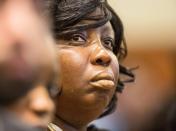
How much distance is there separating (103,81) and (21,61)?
15.3 inches

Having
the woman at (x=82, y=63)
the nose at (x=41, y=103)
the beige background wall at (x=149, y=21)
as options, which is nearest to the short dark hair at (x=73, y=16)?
the woman at (x=82, y=63)

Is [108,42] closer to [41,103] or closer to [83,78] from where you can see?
[83,78]

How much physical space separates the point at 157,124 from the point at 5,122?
120 centimetres

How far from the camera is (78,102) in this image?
0.66 metres

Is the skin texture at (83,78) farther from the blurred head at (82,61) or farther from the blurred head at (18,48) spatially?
the blurred head at (18,48)

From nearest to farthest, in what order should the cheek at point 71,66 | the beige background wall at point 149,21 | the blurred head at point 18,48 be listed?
the blurred head at point 18,48 < the cheek at point 71,66 < the beige background wall at point 149,21

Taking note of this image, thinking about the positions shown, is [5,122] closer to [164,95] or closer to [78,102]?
[78,102]

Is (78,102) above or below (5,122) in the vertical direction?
below

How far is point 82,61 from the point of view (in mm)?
661

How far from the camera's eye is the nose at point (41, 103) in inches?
11.6

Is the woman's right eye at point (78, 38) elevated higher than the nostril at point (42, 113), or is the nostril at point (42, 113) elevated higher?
the nostril at point (42, 113)

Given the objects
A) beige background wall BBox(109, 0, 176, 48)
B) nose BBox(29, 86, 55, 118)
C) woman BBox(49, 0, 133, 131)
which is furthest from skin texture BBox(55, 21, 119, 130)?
beige background wall BBox(109, 0, 176, 48)

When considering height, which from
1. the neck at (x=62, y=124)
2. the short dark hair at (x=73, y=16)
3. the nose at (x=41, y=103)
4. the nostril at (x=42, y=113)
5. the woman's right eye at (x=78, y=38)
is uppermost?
the nose at (x=41, y=103)

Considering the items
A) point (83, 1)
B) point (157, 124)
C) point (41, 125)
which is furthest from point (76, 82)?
point (157, 124)
